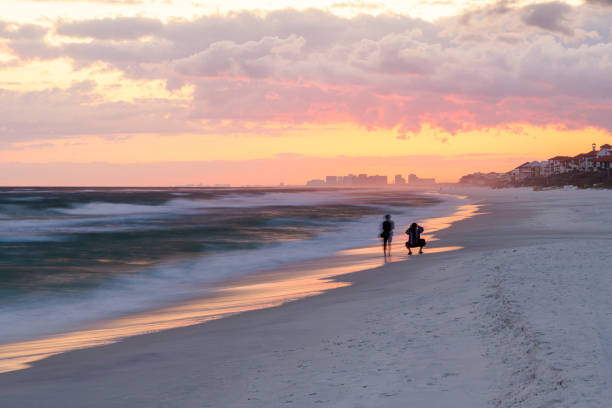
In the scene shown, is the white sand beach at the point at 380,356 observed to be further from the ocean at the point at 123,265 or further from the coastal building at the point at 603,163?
the coastal building at the point at 603,163

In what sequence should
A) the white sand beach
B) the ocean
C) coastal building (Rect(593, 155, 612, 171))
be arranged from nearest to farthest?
the white sand beach
the ocean
coastal building (Rect(593, 155, 612, 171))

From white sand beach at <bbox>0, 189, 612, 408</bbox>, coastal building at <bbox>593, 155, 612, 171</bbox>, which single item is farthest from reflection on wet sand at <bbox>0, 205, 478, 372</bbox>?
coastal building at <bbox>593, 155, 612, 171</bbox>

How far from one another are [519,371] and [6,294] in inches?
555

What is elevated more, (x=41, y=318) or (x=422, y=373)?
(x=422, y=373)

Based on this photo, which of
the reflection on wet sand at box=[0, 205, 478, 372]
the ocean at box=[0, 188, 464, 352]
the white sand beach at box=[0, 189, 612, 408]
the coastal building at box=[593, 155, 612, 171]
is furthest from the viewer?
the coastal building at box=[593, 155, 612, 171]

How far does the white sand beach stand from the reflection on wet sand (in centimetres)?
77

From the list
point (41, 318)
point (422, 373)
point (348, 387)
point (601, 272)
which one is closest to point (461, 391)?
point (422, 373)

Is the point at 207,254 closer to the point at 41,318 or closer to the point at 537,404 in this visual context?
the point at 41,318

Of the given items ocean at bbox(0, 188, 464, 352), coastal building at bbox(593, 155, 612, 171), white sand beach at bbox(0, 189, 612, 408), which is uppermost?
coastal building at bbox(593, 155, 612, 171)

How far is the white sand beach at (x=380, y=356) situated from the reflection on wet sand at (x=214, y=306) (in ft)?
2.52

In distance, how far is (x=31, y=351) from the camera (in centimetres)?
905

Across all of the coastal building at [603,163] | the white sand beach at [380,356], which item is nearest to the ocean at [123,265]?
the white sand beach at [380,356]

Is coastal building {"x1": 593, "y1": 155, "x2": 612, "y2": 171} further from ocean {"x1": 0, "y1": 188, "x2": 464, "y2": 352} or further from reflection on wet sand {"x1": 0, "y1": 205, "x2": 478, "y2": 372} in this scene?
reflection on wet sand {"x1": 0, "y1": 205, "x2": 478, "y2": 372}

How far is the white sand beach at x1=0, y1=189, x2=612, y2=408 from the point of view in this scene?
5.27 meters
